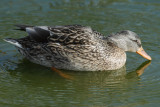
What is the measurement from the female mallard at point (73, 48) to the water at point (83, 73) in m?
0.23

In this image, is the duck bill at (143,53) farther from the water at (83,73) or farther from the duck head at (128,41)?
the water at (83,73)

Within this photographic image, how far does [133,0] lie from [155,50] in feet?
12.1

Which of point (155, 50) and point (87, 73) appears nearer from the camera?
point (87, 73)

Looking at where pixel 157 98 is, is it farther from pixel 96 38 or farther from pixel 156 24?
pixel 156 24

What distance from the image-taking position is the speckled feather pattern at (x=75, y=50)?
26.3ft

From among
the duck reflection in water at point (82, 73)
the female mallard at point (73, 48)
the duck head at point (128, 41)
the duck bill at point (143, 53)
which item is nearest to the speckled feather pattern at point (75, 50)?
the female mallard at point (73, 48)

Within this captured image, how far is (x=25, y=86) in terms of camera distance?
7.41 metres

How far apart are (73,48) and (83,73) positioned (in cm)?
66

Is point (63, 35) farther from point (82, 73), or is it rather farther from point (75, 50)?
point (82, 73)

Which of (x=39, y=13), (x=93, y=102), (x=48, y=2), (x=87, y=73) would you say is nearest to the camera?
(x=93, y=102)

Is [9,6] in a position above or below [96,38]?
above

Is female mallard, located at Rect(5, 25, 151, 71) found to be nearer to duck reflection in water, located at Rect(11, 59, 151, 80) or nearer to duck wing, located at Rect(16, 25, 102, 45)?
duck wing, located at Rect(16, 25, 102, 45)

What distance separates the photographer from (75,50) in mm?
8000

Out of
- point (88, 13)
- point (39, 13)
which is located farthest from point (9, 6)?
point (88, 13)
